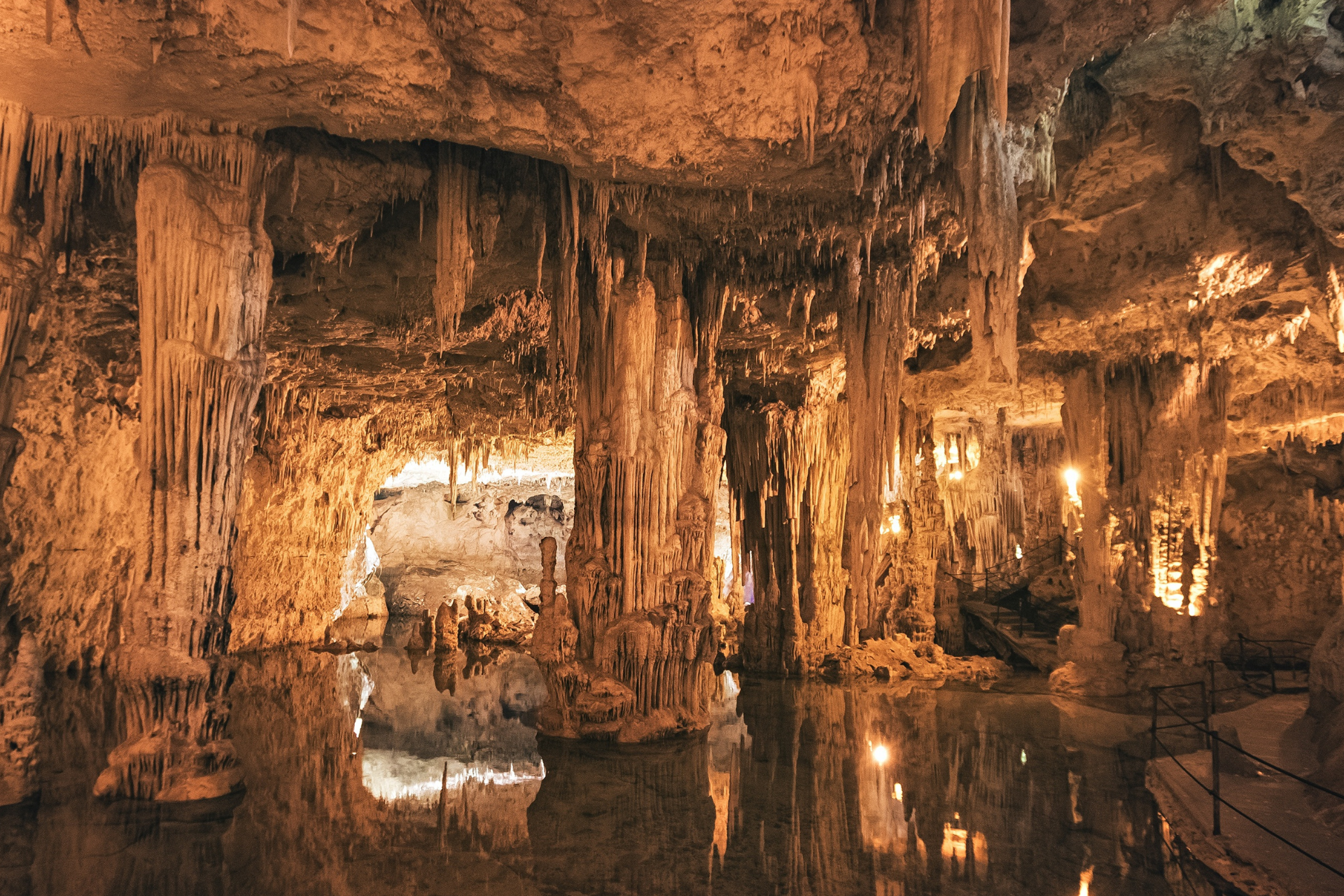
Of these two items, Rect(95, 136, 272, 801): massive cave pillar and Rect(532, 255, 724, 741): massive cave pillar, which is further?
Rect(532, 255, 724, 741): massive cave pillar

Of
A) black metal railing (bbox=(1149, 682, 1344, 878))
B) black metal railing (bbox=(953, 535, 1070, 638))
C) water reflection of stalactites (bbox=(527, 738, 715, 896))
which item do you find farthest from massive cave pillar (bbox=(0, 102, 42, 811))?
black metal railing (bbox=(953, 535, 1070, 638))

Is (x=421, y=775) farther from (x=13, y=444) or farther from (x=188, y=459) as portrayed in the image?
(x=13, y=444)

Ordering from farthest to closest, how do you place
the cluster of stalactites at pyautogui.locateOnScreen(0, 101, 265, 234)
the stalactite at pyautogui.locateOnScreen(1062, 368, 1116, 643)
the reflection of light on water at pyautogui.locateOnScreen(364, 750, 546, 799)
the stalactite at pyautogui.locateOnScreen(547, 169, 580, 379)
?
1. the stalactite at pyautogui.locateOnScreen(1062, 368, 1116, 643)
2. the stalactite at pyautogui.locateOnScreen(547, 169, 580, 379)
3. the reflection of light on water at pyautogui.locateOnScreen(364, 750, 546, 799)
4. the cluster of stalactites at pyautogui.locateOnScreen(0, 101, 265, 234)

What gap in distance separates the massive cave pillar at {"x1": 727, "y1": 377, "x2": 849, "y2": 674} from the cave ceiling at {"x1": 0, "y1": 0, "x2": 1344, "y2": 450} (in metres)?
2.32

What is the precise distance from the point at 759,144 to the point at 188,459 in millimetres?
4862

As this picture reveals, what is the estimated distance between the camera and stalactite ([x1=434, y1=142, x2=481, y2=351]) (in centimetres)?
758

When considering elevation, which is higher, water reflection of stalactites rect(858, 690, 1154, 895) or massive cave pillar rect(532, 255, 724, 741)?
massive cave pillar rect(532, 255, 724, 741)

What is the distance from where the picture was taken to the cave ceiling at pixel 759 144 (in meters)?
5.73

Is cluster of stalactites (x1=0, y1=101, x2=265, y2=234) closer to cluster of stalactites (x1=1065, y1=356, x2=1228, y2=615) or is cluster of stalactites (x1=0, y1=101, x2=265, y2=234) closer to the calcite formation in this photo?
the calcite formation

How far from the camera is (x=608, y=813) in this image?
602 centimetres

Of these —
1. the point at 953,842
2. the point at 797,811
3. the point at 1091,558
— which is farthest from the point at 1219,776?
the point at 1091,558

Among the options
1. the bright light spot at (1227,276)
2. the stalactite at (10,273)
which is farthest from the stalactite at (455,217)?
the bright light spot at (1227,276)

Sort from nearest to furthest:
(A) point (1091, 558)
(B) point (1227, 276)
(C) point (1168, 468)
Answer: (B) point (1227, 276) < (C) point (1168, 468) < (A) point (1091, 558)

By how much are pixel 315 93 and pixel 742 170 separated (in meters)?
3.27
